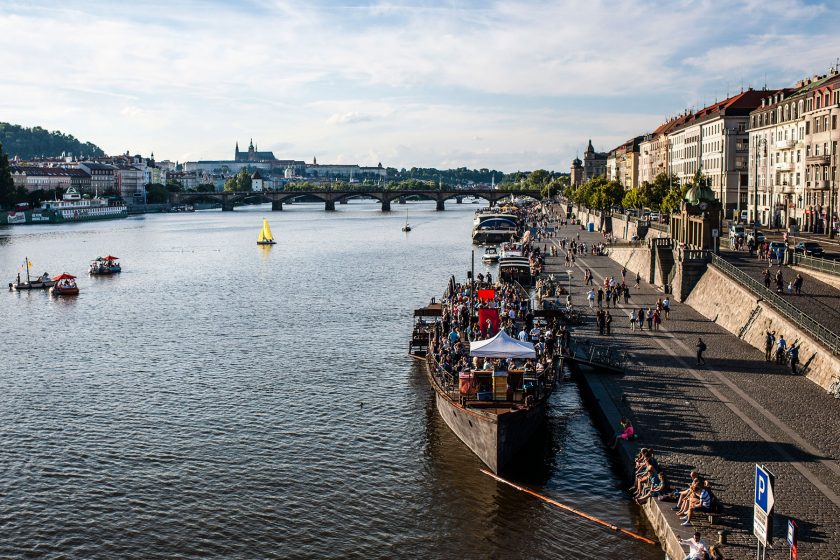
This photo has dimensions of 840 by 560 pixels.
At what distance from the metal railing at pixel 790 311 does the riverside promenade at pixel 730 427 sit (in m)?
1.81

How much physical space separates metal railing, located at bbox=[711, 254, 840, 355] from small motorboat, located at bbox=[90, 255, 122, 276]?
6250 centimetres

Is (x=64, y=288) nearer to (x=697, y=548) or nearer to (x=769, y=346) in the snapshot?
(x=769, y=346)

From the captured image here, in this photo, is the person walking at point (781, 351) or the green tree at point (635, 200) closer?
the person walking at point (781, 351)

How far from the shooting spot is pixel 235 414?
1396 inches

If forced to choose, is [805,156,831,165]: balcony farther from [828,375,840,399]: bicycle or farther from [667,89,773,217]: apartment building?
[828,375,840,399]: bicycle

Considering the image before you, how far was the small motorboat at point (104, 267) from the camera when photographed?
90.1 meters

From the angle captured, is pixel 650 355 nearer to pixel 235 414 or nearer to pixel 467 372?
pixel 467 372

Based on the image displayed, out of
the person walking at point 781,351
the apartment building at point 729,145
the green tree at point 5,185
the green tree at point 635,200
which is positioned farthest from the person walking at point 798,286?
the green tree at point 5,185

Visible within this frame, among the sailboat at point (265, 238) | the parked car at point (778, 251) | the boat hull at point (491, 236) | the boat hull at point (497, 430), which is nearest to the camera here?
the boat hull at point (497, 430)

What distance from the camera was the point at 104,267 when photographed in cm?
9088

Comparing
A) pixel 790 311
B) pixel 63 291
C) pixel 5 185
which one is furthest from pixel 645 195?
pixel 5 185

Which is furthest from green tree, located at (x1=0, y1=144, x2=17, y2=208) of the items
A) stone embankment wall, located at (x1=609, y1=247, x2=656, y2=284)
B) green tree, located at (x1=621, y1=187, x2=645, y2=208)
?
stone embankment wall, located at (x1=609, y1=247, x2=656, y2=284)

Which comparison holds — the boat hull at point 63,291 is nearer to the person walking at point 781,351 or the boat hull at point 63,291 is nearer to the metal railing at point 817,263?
the metal railing at point 817,263

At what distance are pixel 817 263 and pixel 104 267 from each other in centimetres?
6839
